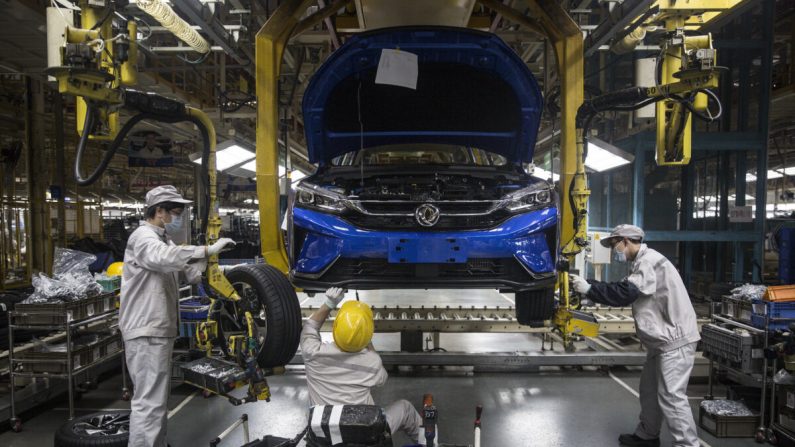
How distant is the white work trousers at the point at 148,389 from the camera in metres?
2.92

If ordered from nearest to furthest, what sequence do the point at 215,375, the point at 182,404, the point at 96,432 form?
the point at 215,375
the point at 96,432
the point at 182,404

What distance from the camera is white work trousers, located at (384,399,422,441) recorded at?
2.84 m

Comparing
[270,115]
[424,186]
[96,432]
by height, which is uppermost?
[270,115]

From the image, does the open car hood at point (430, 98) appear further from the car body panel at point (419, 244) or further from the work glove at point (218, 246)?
the work glove at point (218, 246)

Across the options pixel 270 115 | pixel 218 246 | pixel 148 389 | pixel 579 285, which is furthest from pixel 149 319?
pixel 579 285

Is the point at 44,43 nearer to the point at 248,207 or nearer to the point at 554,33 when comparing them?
the point at 554,33

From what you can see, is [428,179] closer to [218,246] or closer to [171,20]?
[218,246]

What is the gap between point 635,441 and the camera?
3.43m

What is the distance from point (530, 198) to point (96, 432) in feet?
10.7

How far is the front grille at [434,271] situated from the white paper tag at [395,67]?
1.21 m

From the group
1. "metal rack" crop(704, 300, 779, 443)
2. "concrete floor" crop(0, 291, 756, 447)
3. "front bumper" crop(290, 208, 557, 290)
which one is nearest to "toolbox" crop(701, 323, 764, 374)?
"metal rack" crop(704, 300, 779, 443)

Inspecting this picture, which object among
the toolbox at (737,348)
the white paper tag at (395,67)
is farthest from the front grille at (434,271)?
the toolbox at (737,348)

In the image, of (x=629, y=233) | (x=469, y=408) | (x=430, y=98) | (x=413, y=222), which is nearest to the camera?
(x=413, y=222)

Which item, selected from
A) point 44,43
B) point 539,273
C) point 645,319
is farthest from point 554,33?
point 44,43
